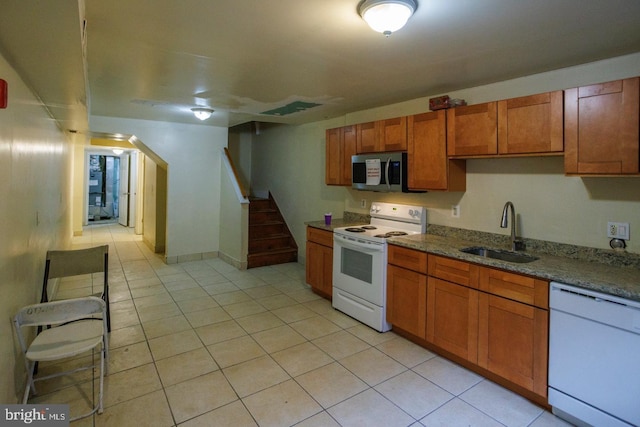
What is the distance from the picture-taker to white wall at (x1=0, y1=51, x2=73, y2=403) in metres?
1.73

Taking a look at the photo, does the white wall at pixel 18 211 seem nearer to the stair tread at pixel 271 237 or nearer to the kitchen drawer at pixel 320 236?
the kitchen drawer at pixel 320 236

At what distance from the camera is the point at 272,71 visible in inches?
109

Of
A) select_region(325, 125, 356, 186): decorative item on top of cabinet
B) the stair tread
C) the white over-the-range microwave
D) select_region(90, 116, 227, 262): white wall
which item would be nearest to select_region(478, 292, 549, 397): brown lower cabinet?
the white over-the-range microwave

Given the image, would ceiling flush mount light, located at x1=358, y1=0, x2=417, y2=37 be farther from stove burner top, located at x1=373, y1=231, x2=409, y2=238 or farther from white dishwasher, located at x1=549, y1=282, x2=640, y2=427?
stove burner top, located at x1=373, y1=231, x2=409, y2=238

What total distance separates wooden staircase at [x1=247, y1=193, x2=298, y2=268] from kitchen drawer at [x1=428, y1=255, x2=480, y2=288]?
3239mm

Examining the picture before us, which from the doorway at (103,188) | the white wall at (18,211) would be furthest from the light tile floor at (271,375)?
the doorway at (103,188)

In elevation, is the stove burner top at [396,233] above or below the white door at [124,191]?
below

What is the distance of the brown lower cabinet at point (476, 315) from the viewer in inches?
83.8

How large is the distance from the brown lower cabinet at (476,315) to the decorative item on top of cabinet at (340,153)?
1.32 meters

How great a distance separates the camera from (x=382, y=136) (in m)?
3.54

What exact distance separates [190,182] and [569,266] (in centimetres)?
517

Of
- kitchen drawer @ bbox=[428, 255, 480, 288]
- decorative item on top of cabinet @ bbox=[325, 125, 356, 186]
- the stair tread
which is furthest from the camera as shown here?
the stair tread

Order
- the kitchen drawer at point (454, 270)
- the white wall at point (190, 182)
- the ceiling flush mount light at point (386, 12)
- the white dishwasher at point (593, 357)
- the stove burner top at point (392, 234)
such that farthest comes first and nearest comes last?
the white wall at point (190, 182) → the stove burner top at point (392, 234) → the kitchen drawer at point (454, 270) → the white dishwasher at point (593, 357) → the ceiling flush mount light at point (386, 12)

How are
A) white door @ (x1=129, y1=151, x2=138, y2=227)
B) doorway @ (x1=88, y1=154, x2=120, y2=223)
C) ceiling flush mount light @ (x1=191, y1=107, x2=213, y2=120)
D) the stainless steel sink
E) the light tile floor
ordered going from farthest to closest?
1. doorway @ (x1=88, y1=154, x2=120, y2=223)
2. white door @ (x1=129, y1=151, x2=138, y2=227)
3. ceiling flush mount light @ (x1=191, y1=107, x2=213, y2=120)
4. the stainless steel sink
5. the light tile floor
